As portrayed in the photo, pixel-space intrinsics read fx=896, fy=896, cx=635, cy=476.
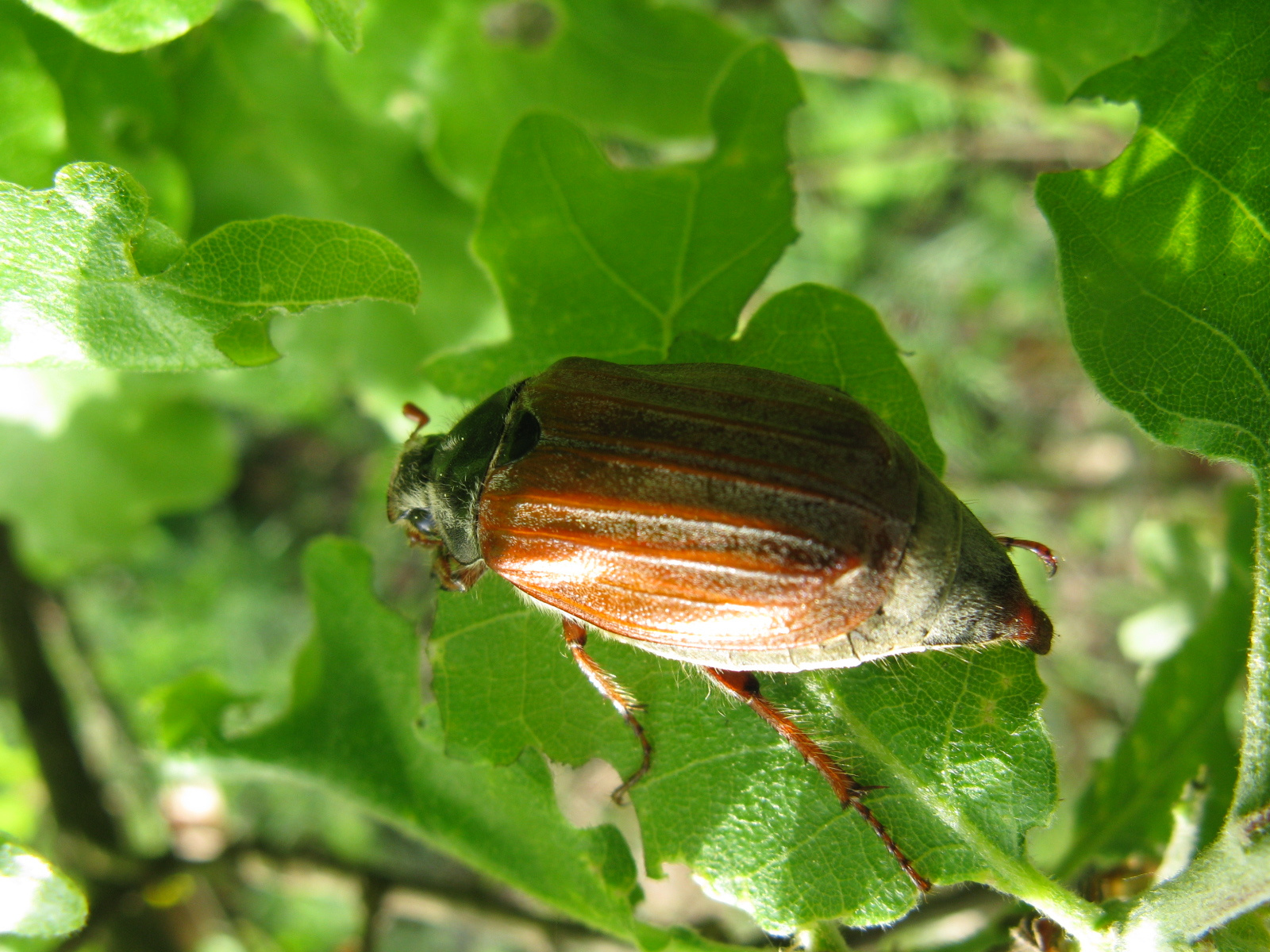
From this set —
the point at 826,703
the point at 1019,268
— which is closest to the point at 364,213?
the point at 826,703

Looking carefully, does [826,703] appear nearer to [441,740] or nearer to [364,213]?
[441,740]

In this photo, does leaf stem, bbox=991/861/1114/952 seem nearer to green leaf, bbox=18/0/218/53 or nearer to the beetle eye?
the beetle eye

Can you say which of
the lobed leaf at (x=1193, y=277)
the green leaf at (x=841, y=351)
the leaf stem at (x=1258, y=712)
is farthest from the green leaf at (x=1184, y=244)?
the green leaf at (x=841, y=351)

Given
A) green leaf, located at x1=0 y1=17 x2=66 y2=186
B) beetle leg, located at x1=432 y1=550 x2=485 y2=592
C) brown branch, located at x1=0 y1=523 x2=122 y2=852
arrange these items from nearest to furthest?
green leaf, located at x1=0 y1=17 x2=66 y2=186 < beetle leg, located at x1=432 y1=550 x2=485 y2=592 < brown branch, located at x1=0 y1=523 x2=122 y2=852

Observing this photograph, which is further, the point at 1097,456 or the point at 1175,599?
the point at 1097,456

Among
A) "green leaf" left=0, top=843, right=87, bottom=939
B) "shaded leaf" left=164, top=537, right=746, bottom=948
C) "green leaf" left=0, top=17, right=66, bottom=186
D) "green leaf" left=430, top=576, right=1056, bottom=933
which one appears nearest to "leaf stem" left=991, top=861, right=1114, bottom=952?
"green leaf" left=430, top=576, right=1056, bottom=933

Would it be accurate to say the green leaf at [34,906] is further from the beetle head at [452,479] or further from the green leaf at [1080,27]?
the green leaf at [1080,27]
